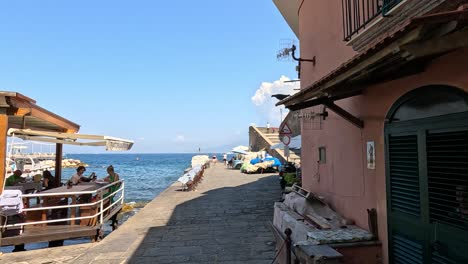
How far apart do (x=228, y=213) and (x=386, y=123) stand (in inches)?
284

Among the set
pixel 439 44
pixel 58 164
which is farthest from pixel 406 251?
pixel 58 164

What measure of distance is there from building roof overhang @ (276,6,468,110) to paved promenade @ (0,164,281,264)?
3478 mm

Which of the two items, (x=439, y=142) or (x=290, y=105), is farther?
(x=290, y=105)

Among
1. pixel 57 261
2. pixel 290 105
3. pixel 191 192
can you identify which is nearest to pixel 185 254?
pixel 57 261

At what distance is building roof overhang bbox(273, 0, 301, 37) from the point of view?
974cm

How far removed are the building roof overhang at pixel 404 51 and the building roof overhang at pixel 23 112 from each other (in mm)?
5921

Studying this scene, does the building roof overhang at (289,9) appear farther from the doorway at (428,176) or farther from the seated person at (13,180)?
the seated person at (13,180)

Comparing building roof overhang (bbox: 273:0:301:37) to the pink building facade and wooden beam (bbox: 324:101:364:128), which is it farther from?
wooden beam (bbox: 324:101:364:128)

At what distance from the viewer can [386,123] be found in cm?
441

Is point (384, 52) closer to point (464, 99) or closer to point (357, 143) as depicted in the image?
point (464, 99)

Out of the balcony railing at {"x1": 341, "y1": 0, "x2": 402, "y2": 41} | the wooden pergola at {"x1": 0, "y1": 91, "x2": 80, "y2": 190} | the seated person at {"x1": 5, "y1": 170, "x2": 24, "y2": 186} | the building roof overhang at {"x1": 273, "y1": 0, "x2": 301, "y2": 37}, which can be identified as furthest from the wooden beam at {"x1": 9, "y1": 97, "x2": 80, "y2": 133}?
the building roof overhang at {"x1": 273, "y1": 0, "x2": 301, "y2": 37}

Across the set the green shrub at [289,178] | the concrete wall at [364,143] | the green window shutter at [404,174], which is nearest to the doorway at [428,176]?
the green window shutter at [404,174]

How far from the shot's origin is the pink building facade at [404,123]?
2.93m

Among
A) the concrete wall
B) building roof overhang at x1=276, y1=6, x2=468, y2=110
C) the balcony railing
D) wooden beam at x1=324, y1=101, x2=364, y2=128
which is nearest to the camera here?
building roof overhang at x1=276, y1=6, x2=468, y2=110
